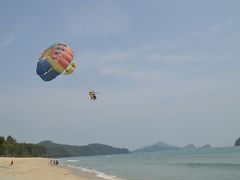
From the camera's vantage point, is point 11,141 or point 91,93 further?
point 11,141

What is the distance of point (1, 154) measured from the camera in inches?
4781

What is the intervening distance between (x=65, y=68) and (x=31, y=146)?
151067 mm

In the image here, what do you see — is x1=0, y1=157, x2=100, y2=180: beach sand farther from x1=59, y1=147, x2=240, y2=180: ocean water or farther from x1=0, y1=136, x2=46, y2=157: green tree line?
x1=0, y1=136, x2=46, y2=157: green tree line

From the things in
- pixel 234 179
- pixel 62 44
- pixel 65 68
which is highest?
pixel 62 44

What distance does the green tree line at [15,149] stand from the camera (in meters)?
119

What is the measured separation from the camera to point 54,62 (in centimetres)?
2597

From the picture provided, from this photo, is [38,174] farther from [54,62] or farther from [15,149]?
[15,149]

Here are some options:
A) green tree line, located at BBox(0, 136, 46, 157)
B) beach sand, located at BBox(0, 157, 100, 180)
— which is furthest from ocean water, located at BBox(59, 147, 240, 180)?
green tree line, located at BBox(0, 136, 46, 157)

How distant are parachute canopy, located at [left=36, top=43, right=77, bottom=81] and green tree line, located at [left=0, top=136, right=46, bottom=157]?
95571mm

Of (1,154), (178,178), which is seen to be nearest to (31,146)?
(1,154)

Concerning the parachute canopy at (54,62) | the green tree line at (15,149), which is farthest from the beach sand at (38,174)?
the green tree line at (15,149)

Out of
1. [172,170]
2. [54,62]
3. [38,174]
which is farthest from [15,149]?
[54,62]

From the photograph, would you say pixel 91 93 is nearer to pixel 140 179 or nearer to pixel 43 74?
pixel 43 74

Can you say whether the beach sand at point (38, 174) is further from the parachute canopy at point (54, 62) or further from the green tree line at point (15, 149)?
the green tree line at point (15, 149)
